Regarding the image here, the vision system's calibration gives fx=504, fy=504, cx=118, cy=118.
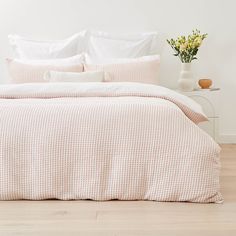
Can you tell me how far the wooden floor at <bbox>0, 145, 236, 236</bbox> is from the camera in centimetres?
219

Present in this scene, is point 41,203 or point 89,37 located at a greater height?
point 89,37

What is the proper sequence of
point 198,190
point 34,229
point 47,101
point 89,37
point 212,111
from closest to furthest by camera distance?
point 34,229 → point 198,190 → point 47,101 → point 212,111 → point 89,37

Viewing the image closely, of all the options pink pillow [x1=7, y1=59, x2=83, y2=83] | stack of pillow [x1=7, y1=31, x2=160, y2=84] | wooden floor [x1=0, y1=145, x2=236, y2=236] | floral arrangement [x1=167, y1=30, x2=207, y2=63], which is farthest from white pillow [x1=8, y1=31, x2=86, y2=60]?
wooden floor [x1=0, y1=145, x2=236, y2=236]

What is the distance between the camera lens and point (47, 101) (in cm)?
294

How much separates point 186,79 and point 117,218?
2.37 meters

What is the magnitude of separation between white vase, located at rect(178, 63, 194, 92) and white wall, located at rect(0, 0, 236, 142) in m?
0.33

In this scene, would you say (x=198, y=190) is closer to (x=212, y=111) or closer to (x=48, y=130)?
(x=48, y=130)

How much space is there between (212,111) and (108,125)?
2026 mm

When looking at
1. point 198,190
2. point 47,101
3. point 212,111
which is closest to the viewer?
point 198,190

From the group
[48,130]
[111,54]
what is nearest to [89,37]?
[111,54]

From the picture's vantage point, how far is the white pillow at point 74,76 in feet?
13.0

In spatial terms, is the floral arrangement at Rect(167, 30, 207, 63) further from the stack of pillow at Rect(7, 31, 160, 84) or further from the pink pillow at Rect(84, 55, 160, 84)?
the pink pillow at Rect(84, 55, 160, 84)

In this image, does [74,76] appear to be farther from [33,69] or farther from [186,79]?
[186,79]

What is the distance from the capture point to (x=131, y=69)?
4.18 metres
